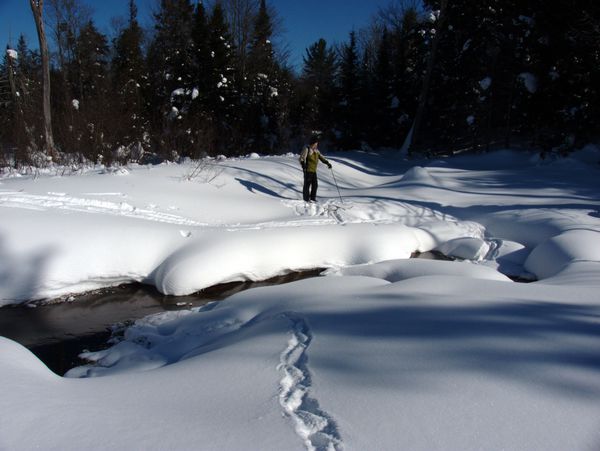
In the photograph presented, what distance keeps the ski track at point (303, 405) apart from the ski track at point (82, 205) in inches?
210

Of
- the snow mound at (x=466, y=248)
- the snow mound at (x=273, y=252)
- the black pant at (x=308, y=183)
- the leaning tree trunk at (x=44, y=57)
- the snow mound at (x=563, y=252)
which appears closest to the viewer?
the snow mound at (x=273, y=252)

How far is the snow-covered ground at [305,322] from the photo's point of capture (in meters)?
1.79

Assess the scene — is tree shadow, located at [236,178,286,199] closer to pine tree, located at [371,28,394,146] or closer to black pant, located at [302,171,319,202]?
black pant, located at [302,171,319,202]

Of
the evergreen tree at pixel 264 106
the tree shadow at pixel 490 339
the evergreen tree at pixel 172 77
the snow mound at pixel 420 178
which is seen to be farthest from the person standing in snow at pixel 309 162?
the evergreen tree at pixel 264 106

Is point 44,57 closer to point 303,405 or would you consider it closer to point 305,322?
point 305,322

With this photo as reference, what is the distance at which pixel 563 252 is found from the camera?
6543mm

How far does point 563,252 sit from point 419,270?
8.90 feet

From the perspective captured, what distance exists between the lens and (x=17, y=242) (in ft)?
18.8

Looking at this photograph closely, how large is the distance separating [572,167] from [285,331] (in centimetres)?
1512

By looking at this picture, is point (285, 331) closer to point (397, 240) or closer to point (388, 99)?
point (397, 240)

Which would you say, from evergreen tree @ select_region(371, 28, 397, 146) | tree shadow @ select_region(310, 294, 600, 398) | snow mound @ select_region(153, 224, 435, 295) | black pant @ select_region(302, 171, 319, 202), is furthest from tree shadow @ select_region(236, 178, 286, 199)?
evergreen tree @ select_region(371, 28, 397, 146)

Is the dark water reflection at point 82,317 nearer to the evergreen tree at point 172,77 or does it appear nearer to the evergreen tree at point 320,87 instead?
the evergreen tree at point 172,77

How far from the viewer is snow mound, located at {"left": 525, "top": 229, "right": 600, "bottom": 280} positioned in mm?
6246

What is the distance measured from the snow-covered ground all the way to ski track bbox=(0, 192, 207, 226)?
0.04 metres
